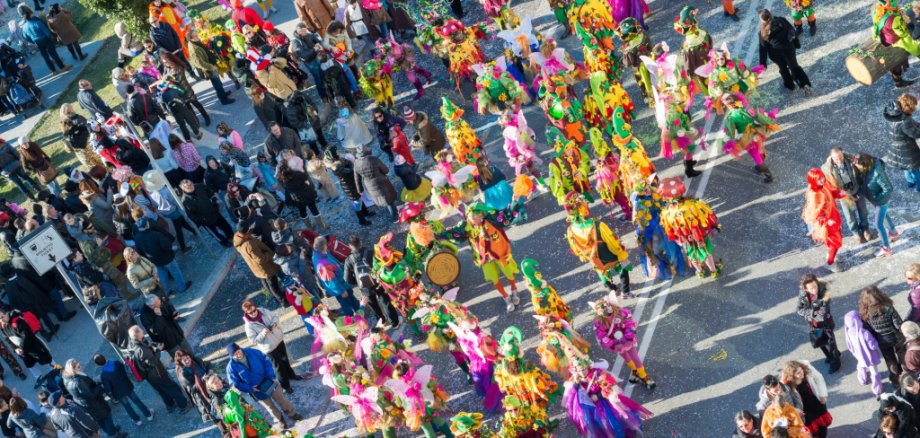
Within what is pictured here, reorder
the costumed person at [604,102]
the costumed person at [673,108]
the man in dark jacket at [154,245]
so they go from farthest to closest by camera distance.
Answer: the man in dark jacket at [154,245] < the costumed person at [604,102] < the costumed person at [673,108]

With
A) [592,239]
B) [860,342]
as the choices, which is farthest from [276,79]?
[860,342]

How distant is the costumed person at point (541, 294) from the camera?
549 inches

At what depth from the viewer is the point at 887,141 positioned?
1628cm

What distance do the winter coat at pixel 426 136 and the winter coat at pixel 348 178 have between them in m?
1.18

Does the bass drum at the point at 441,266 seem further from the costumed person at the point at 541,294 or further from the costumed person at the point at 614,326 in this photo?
the costumed person at the point at 614,326

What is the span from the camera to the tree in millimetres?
23531

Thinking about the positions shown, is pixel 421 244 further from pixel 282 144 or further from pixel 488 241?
pixel 282 144

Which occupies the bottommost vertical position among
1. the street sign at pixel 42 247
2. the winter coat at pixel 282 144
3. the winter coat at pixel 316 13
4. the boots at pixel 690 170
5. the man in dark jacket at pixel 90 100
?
the boots at pixel 690 170

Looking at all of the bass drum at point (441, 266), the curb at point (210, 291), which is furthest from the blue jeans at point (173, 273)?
the bass drum at point (441, 266)

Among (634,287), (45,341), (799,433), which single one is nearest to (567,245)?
(634,287)

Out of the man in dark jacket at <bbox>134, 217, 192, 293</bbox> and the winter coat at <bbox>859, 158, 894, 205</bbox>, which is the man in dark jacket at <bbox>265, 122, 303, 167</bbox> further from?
the winter coat at <bbox>859, 158, 894, 205</bbox>

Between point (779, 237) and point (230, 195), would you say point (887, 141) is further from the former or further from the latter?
point (230, 195)

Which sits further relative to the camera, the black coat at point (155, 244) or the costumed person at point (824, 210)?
the black coat at point (155, 244)

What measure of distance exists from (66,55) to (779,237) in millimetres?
18563
